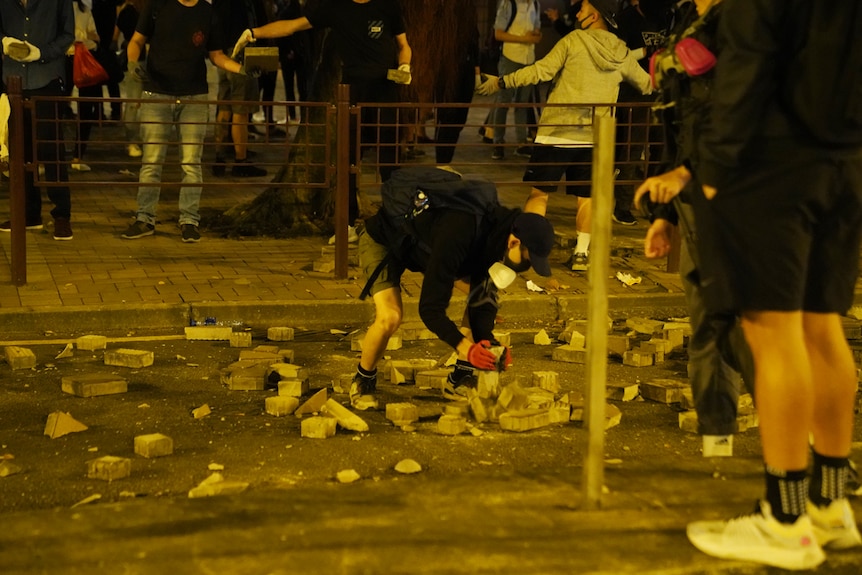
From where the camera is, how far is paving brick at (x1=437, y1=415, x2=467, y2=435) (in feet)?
20.3

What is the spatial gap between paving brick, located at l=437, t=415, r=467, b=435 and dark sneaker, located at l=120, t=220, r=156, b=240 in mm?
5135

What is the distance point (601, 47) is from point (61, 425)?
5297 millimetres

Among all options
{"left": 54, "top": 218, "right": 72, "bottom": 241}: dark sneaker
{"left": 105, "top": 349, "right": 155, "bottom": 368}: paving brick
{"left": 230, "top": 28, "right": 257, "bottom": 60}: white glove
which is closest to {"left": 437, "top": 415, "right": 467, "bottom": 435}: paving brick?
{"left": 105, "top": 349, "right": 155, "bottom": 368}: paving brick

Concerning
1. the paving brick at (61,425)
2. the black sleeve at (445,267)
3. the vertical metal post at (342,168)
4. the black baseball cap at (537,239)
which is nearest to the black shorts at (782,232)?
the black baseball cap at (537,239)

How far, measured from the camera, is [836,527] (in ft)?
14.5

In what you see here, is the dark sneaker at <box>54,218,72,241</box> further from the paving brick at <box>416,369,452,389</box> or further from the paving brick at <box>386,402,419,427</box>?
the paving brick at <box>386,402,419,427</box>

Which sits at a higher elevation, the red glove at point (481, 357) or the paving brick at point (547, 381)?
the red glove at point (481, 357)

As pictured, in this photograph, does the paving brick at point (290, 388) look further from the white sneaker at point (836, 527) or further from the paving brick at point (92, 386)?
the white sneaker at point (836, 527)

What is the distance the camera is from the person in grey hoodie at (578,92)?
32.7ft

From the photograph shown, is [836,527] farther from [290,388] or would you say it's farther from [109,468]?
[290,388]

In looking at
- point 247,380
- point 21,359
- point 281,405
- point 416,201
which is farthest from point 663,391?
point 21,359

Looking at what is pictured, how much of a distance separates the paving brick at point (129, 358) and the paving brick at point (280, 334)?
87 centimetres

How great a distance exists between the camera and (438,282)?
6.07 meters

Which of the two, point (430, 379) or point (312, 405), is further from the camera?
point (430, 379)
